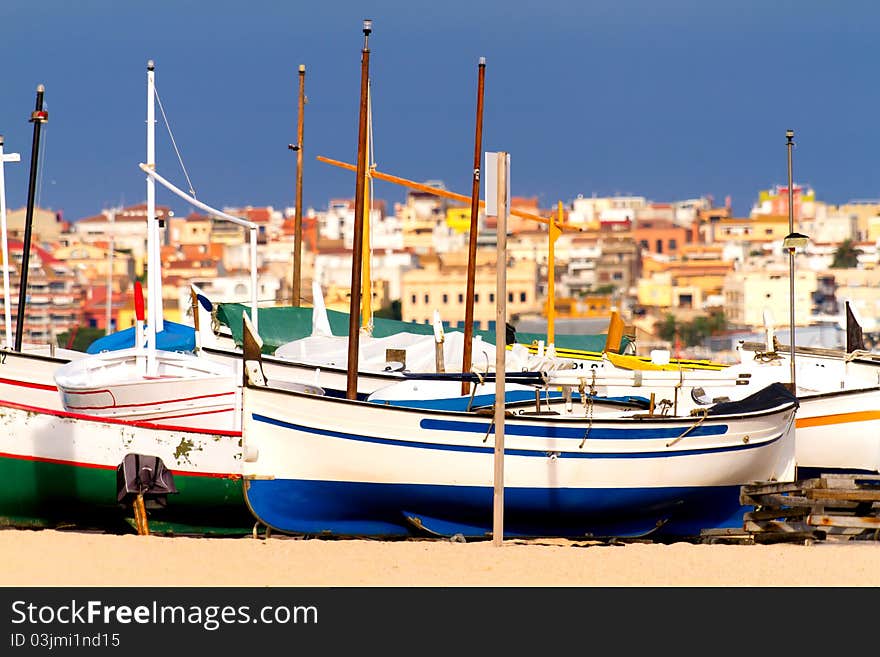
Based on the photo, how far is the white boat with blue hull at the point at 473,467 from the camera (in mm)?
17016

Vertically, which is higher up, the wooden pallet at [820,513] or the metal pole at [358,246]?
the metal pole at [358,246]

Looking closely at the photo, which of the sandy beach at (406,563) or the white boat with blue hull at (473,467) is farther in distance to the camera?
the white boat with blue hull at (473,467)

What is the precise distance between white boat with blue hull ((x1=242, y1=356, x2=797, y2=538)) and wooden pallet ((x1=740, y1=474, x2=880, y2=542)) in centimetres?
102

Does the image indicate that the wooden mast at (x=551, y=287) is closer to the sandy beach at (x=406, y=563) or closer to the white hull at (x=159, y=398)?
the white hull at (x=159, y=398)

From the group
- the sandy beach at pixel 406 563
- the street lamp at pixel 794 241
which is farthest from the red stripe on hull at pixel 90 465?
the street lamp at pixel 794 241

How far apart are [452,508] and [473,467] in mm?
488

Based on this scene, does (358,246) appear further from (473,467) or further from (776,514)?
(776,514)

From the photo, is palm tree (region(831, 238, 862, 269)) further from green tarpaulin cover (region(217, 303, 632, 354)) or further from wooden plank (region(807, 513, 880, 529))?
wooden plank (region(807, 513, 880, 529))

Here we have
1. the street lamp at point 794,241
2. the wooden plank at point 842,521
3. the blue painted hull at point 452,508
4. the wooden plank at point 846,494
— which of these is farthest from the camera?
the street lamp at point 794,241

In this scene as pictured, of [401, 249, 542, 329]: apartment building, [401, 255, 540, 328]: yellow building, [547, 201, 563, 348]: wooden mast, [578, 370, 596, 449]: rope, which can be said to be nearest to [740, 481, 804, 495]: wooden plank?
[578, 370, 596, 449]: rope

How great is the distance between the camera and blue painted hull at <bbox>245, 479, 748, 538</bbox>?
17.2 meters

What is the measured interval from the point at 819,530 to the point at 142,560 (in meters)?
6.02

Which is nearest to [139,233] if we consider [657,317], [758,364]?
[657,317]

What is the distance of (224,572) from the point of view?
13.4 meters
